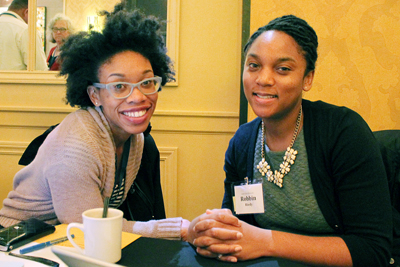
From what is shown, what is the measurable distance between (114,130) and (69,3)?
1.88m

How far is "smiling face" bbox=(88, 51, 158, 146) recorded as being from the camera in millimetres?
1312

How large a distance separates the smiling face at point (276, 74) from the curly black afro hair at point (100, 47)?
1.66 feet

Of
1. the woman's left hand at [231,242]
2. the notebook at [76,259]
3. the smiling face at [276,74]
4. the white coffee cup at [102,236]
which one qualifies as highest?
the smiling face at [276,74]

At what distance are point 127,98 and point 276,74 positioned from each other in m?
0.61

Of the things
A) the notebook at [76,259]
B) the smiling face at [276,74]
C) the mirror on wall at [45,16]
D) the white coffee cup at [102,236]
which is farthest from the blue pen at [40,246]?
the mirror on wall at [45,16]

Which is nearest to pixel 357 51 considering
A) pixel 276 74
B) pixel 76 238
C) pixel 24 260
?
pixel 276 74

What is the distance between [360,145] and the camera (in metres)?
1.12

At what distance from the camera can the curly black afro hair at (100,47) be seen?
1.37 m

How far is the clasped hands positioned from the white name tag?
207mm

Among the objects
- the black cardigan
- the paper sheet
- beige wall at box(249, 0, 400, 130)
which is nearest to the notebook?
the paper sheet

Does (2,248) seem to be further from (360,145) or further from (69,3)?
(69,3)

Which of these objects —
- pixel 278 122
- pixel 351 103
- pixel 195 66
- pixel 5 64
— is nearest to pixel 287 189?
pixel 278 122

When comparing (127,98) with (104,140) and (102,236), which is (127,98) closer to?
(104,140)

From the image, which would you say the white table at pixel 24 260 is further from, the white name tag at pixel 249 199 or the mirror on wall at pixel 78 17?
the mirror on wall at pixel 78 17
